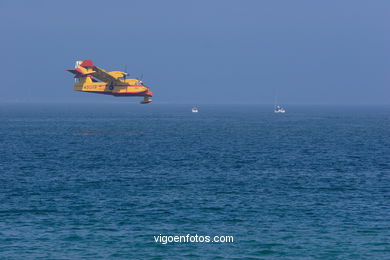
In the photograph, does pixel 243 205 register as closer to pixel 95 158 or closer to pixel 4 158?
pixel 95 158

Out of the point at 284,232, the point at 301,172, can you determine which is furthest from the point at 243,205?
the point at 301,172

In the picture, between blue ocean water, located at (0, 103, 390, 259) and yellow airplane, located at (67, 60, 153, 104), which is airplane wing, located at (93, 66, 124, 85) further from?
blue ocean water, located at (0, 103, 390, 259)

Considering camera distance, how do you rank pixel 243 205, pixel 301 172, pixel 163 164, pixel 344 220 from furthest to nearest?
pixel 163 164 < pixel 301 172 < pixel 243 205 < pixel 344 220

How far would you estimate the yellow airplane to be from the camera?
14362 cm

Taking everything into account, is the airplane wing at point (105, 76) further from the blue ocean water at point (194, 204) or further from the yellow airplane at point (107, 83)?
the blue ocean water at point (194, 204)

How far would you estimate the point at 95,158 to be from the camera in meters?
77.4

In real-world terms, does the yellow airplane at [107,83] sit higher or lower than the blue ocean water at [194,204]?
higher

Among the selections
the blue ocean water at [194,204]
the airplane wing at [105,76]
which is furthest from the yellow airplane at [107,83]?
the blue ocean water at [194,204]

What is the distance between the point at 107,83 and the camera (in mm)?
147375

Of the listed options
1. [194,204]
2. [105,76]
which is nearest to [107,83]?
[105,76]

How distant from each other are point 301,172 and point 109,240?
33446 millimetres

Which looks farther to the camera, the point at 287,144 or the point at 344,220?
the point at 287,144

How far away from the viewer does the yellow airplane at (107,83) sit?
471 ft

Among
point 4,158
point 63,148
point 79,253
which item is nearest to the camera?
point 79,253
